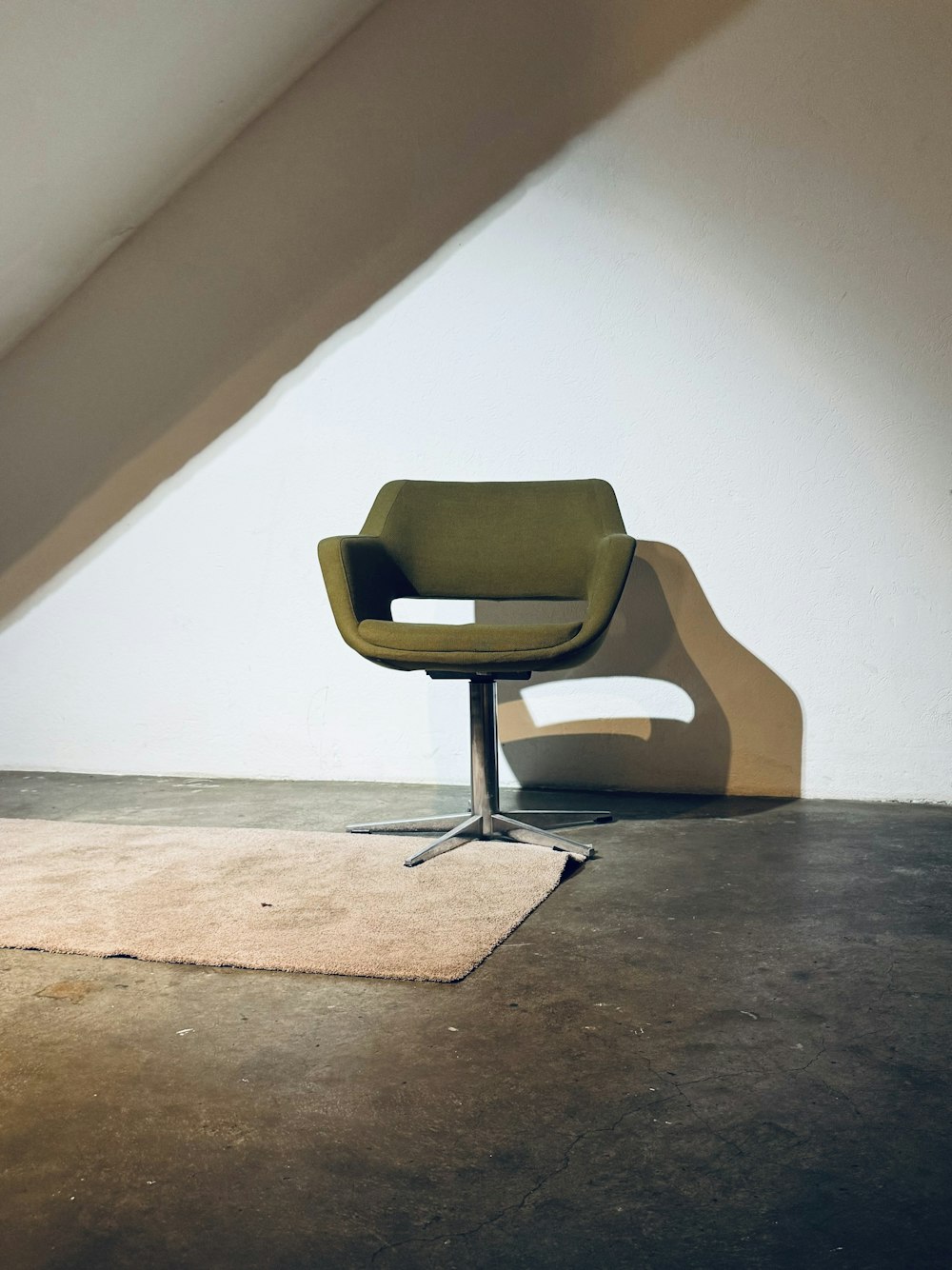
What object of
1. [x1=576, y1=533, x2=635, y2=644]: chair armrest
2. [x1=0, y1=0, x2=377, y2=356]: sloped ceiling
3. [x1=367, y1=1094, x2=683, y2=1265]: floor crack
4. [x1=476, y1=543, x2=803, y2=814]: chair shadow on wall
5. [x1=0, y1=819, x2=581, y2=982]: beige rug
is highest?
[x1=0, y1=0, x2=377, y2=356]: sloped ceiling

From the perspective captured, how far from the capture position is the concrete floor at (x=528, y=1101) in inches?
51.0

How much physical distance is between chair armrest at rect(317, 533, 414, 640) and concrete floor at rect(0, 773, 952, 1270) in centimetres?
98

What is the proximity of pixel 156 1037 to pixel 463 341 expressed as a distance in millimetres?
2574

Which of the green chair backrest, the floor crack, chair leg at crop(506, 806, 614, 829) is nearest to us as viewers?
the floor crack

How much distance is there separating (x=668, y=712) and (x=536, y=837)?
90 cm

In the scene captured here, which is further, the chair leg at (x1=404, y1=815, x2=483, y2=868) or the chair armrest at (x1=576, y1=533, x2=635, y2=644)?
the chair armrest at (x1=576, y1=533, x2=635, y2=644)

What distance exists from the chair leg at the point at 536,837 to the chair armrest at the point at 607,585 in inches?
19.2

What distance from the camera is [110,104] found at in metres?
3.62

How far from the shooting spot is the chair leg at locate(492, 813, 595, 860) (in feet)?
9.59

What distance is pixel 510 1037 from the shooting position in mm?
1811

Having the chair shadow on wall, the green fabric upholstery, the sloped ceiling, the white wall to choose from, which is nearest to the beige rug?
the green fabric upholstery

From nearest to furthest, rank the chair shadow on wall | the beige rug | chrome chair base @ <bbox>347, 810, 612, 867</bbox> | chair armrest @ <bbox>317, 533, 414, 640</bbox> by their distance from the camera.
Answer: the beige rug
chrome chair base @ <bbox>347, 810, 612, 867</bbox>
chair armrest @ <bbox>317, 533, 414, 640</bbox>
the chair shadow on wall

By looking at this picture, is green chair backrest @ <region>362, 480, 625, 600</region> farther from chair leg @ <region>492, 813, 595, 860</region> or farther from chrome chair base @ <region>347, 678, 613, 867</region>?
chair leg @ <region>492, 813, 595, 860</region>

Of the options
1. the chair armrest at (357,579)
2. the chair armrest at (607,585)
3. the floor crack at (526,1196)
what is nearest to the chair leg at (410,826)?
the chair armrest at (357,579)
